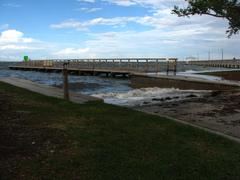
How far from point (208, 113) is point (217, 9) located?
627 cm

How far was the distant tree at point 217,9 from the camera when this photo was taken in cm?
1672

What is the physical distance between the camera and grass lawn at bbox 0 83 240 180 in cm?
516

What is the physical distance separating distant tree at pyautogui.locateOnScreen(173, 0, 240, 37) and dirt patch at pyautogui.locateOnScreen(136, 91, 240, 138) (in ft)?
11.5

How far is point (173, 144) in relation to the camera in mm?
6832

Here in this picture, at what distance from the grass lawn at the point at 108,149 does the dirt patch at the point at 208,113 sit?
5.53ft

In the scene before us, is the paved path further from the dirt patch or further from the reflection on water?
the reflection on water

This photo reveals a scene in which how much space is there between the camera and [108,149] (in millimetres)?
6250

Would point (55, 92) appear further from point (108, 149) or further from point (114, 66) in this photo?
point (114, 66)

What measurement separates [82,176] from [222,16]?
1435 centimetres

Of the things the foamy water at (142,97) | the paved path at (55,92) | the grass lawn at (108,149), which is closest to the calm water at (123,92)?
the foamy water at (142,97)

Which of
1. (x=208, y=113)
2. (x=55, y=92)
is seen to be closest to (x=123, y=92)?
(x=55, y=92)

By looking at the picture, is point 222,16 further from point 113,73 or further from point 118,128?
point 113,73

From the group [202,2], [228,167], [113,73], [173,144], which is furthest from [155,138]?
[113,73]

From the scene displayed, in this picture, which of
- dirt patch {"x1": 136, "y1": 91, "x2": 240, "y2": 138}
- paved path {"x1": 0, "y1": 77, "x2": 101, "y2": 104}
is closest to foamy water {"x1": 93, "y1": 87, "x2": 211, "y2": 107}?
dirt patch {"x1": 136, "y1": 91, "x2": 240, "y2": 138}
